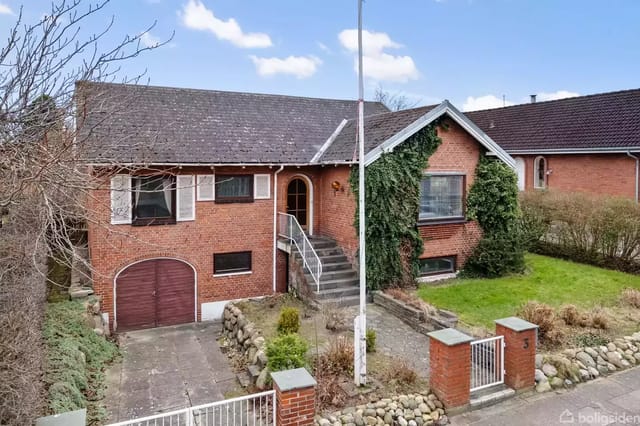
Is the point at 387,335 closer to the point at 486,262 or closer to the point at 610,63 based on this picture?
the point at 486,262

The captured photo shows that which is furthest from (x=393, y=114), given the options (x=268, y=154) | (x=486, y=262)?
(x=486, y=262)

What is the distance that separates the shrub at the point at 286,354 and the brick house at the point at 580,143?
1887 cm

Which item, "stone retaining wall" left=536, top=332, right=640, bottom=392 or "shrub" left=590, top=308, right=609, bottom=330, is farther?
"shrub" left=590, top=308, right=609, bottom=330

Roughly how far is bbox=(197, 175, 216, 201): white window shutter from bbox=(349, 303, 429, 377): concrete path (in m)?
5.81

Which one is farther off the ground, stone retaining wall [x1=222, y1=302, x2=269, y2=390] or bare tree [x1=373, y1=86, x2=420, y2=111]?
bare tree [x1=373, y1=86, x2=420, y2=111]

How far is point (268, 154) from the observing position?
47.8 feet

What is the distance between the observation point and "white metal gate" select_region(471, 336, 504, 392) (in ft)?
24.6

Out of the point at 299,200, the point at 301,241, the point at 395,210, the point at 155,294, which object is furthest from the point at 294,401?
the point at 299,200

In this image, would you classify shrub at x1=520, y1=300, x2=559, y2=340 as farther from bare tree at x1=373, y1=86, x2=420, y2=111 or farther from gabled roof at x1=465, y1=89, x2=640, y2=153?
bare tree at x1=373, y1=86, x2=420, y2=111

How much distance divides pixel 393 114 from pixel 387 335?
7670 mm

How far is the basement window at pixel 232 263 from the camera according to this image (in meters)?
14.2

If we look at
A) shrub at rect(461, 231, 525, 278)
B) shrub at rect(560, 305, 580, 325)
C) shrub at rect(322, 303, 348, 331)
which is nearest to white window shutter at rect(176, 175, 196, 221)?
shrub at rect(322, 303, 348, 331)

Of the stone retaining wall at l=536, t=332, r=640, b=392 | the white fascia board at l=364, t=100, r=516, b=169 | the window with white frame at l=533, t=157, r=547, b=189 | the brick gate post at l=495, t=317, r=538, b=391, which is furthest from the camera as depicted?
the window with white frame at l=533, t=157, r=547, b=189

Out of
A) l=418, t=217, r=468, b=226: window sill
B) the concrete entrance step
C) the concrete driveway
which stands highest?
l=418, t=217, r=468, b=226: window sill
